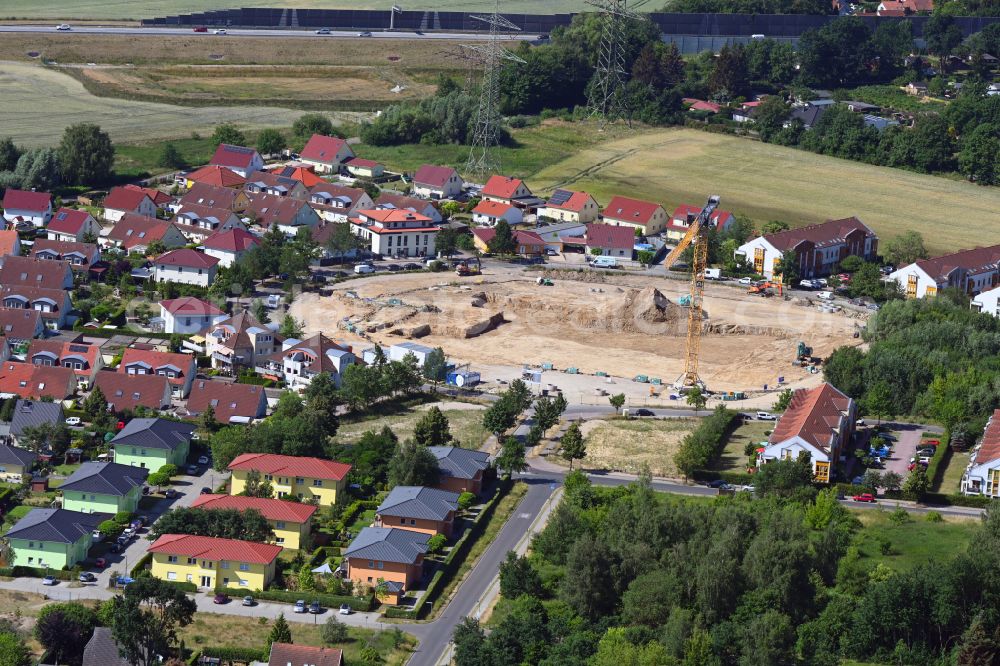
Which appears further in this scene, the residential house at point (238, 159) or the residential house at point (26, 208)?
the residential house at point (238, 159)

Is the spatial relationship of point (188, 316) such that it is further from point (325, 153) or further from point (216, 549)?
point (325, 153)

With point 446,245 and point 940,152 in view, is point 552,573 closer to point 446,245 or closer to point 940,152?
point 446,245

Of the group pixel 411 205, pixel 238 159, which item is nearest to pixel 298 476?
pixel 411 205

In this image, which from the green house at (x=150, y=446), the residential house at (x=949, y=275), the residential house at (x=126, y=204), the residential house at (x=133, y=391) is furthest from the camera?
the residential house at (x=126, y=204)

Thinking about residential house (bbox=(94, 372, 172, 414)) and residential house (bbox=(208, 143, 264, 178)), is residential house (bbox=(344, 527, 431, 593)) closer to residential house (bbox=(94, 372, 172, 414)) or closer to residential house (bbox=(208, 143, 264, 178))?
residential house (bbox=(94, 372, 172, 414))

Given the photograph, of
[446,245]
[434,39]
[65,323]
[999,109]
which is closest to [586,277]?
[446,245]

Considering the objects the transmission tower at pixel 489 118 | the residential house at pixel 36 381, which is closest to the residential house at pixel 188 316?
the residential house at pixel 36 381

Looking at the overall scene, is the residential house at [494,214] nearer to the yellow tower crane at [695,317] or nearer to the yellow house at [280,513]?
the yellow tower crane at [695,317]
